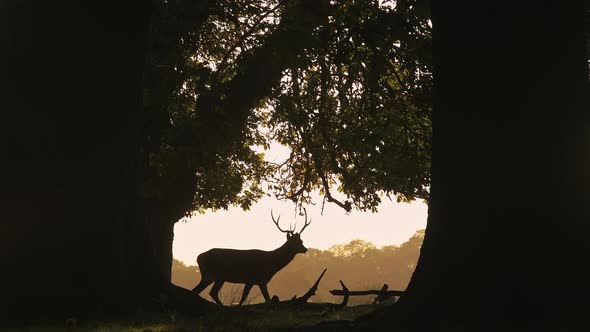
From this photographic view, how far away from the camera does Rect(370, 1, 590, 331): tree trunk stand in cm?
392

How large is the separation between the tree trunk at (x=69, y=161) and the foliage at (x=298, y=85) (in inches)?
133

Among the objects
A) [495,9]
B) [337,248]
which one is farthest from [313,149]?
[337,248]

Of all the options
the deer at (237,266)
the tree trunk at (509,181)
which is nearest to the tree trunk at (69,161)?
the tree trunk at (509,181)

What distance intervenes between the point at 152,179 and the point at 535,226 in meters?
9.99

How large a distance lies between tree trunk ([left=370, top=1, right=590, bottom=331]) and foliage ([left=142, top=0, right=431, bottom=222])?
3.62 metres

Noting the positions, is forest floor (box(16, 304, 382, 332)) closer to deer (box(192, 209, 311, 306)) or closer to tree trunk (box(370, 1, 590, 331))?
tree trunk (box(370, 1, 590, 331))

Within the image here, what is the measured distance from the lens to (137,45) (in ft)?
19.6

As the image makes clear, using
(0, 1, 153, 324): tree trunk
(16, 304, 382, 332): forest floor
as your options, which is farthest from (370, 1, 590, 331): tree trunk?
(0, 1, 153, 324): tree trunk

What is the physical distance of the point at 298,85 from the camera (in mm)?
Answer: 14336

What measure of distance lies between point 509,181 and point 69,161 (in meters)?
3.67

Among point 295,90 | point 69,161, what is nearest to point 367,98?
point 295,90

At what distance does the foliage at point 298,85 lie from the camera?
29.1 ft

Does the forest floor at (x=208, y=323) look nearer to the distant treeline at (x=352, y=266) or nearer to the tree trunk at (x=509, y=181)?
the tree trunk at (x=509, y=181)

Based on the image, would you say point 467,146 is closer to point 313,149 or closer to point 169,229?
point 313,149
